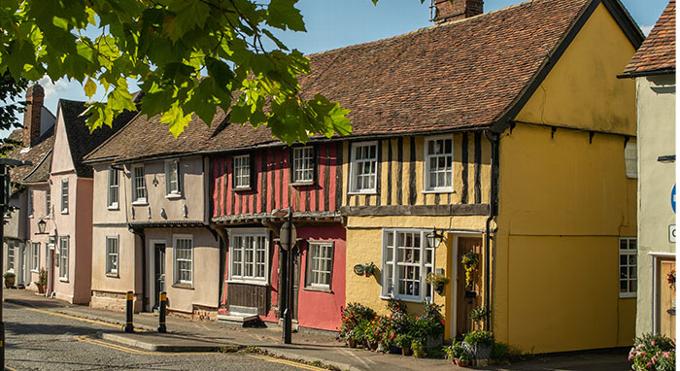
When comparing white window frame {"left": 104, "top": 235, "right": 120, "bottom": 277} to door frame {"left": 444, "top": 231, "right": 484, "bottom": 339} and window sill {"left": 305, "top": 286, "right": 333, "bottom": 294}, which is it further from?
door frame {"left": 444, "top": 231, "right": 484, "bottom": 339}

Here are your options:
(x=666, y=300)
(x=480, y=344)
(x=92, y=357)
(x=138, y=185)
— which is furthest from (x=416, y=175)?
(x=138, y=185)

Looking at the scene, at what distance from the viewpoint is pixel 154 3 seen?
18.0 ft

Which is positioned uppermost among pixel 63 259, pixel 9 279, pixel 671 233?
pixel 671 233

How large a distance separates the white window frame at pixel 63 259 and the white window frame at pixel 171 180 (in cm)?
864

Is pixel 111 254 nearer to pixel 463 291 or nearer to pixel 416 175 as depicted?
pixel 416 175

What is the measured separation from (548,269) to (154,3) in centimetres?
1444

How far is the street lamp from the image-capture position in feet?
61.0

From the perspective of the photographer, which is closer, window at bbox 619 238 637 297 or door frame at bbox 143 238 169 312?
window at bbox 619 238 637 297

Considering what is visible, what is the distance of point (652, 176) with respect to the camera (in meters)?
15.2

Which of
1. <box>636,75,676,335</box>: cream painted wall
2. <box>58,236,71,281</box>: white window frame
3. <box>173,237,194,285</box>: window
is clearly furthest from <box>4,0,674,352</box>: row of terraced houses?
<box>58,236,71,281</box>: white window frame

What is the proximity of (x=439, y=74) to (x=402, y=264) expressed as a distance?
460 centimetres

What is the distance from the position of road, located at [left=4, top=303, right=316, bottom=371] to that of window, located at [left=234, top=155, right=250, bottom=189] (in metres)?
5.34

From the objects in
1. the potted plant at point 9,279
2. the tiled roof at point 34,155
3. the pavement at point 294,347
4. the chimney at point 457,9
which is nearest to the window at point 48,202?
the tiled roof at point 34,155

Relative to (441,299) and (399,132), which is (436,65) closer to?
(399,132)
